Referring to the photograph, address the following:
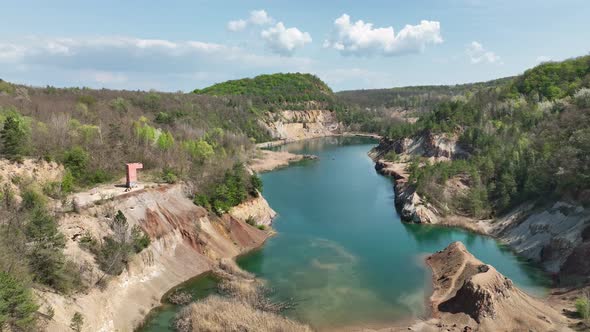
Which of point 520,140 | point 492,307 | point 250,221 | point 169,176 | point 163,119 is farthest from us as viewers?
point 163,119

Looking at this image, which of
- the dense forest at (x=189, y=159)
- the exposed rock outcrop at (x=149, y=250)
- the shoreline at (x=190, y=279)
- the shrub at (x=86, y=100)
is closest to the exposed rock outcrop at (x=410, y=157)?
the dense forest at (x=189, y=159)

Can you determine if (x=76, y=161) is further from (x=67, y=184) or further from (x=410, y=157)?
(x=410, y=157)

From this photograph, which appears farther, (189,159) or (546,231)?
(189,159)

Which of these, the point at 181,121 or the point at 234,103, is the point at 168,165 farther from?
the point at 234,103

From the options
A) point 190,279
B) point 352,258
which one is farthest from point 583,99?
point 190,279

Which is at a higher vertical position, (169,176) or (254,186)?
(169,176)

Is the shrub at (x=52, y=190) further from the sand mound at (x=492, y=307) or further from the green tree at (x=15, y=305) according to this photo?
the sand mound at (x=492, y=307)
